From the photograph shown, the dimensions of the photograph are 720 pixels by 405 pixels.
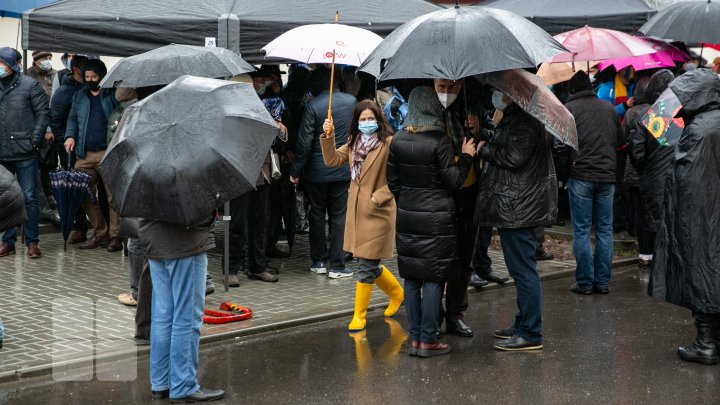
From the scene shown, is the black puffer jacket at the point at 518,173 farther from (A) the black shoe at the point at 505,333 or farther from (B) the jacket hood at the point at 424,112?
(A) the black shoe at the point at 505,333

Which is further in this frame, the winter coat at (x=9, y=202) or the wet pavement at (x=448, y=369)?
the winter coat at (x=9, y=202)

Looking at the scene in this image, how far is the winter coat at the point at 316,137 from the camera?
33.4ft

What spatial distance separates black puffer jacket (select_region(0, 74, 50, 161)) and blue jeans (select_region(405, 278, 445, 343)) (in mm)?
5409

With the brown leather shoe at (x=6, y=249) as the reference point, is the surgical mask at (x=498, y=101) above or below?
above

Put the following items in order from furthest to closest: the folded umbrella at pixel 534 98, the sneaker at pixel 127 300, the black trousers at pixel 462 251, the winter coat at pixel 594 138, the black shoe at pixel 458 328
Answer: the winter coat at pixel 594 138 → the sneaker at pixel 127 300 → the black shoe at pixel 458 328 → the black trousers at pixel 462 251 → the folded umbrella at pixel 534 98

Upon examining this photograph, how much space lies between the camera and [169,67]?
27.3 feet

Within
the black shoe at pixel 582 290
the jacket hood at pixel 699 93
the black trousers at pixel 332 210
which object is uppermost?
the jacket hood at pixel 699 93

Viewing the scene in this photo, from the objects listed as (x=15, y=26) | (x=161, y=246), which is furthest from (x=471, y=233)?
(x=15, y=26)

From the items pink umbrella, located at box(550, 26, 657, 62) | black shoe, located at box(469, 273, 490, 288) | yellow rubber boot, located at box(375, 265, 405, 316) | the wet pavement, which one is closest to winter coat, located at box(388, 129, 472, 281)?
the wet pavement

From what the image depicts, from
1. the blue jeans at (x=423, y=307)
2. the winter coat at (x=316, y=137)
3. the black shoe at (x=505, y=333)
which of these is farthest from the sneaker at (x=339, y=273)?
the blue jeans at (x=423, y=307)

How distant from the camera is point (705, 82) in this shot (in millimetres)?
7344

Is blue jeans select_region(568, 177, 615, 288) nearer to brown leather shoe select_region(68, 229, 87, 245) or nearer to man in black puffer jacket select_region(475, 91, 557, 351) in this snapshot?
man in black puffer jacket select_region(475, 91, 557, 351)

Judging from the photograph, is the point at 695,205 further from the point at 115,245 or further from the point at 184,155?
the point at 115,245

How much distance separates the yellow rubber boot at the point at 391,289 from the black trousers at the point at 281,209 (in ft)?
8.77
